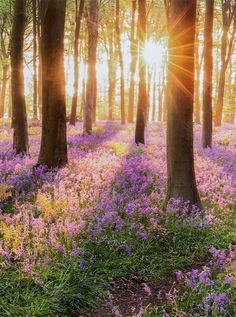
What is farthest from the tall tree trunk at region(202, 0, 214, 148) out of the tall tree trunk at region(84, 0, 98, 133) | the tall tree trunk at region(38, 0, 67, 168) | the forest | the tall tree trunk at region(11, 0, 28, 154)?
the tall tree trunk at region(11, 0, 28, 154)

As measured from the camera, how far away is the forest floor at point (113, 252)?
4.46m

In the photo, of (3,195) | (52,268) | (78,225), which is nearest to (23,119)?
(3,195)

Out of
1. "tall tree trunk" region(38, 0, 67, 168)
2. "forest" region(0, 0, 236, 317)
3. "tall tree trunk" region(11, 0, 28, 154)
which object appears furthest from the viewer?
"tall tree trunk" region(11, 0, 28, 154)

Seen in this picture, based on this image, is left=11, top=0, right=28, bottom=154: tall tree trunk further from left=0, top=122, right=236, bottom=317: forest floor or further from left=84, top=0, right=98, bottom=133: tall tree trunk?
left=84, top=0, right=98, bottom=133: tall tree trunk

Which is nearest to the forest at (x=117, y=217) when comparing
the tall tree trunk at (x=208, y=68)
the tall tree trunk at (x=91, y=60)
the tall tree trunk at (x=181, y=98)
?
the tall tree trunk at (x=181, y=98)

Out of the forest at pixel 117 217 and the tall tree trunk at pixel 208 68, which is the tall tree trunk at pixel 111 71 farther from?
the forest at pixel 117 217

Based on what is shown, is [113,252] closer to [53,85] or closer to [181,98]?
[181,98]

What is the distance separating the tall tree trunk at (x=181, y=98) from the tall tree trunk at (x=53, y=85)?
3784 mm

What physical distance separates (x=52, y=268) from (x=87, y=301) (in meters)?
0.64

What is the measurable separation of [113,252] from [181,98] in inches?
135

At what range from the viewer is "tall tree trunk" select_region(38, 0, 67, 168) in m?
10.2

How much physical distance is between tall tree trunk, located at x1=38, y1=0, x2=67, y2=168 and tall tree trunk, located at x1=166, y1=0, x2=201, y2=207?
3.78m

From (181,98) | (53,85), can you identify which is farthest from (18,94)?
(181,98)

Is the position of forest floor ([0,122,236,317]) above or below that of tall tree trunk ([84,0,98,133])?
below
